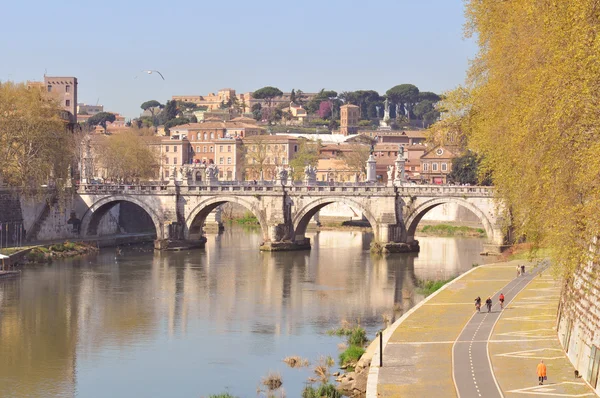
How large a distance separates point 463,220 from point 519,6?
58.0 meters

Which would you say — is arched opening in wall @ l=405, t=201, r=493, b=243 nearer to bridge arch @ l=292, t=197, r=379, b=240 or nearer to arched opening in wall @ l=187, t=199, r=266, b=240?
bridge arch @ l=292, t=197, r=379, b=240

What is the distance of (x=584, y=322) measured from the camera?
84.6 feet

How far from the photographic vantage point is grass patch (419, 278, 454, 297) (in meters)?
48.8

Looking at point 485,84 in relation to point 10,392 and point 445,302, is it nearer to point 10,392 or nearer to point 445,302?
point 445,302

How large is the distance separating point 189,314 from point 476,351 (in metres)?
18.3

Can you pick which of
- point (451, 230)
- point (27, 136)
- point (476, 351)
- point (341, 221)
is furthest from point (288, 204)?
point (476, 351)

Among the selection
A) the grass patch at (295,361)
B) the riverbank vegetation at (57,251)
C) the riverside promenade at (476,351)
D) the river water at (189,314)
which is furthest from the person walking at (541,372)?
the riverbank vegetation at (57,251)

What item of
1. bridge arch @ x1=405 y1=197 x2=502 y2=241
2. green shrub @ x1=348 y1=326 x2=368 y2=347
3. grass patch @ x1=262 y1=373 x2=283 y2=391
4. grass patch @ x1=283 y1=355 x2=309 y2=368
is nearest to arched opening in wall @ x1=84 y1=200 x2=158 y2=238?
bridge arch @ x1=405 y1=197 x2=502 y2=241

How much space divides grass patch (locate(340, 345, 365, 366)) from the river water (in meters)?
1.09

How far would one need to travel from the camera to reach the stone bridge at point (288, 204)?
6800 cm

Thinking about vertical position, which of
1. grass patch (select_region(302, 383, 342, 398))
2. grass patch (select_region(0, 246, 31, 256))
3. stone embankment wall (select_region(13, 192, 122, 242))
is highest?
stone embankment wall (select_region(13, 192, 122, 242))

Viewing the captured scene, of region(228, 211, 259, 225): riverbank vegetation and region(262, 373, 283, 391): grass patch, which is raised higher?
region(228, 211, 259, 225): riverbank vegetation

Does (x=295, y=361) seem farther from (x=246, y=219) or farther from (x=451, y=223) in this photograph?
(x=246, y=219)

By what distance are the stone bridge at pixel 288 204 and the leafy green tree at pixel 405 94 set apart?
125 m
